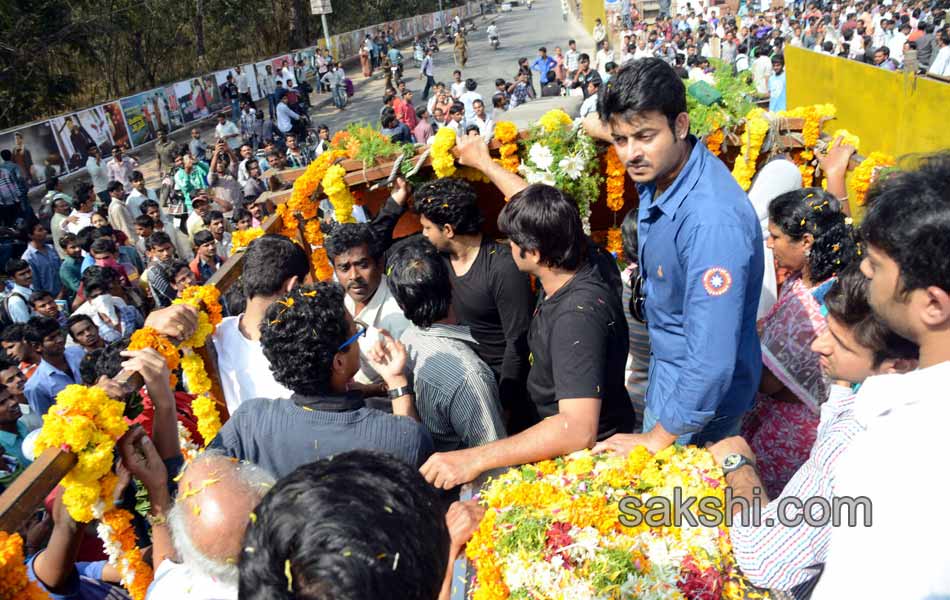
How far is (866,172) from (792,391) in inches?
74.2

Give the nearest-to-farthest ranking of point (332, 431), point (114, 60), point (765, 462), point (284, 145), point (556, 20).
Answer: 1. point (332, 431)
2. point (765, 462)
3. point (284, 145)
4. point (114, 60)
5. point (556, 20)

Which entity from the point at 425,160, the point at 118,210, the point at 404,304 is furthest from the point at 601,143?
the point at 118,210

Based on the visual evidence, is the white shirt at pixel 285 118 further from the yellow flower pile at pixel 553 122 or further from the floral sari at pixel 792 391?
the floral sari at pixel 792 391

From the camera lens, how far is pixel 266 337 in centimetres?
225

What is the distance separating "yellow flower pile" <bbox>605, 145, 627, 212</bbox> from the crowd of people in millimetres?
297

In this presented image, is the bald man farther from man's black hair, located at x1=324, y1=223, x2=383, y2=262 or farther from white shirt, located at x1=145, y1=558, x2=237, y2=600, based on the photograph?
man's black hair, located at x1=324, y1=223, x2=383, y2=262

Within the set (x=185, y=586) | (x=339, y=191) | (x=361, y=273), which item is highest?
(x=339, y=191)

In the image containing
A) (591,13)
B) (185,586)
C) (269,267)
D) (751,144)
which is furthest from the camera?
(591,13)

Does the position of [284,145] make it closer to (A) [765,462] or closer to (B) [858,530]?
(A) [765,462]

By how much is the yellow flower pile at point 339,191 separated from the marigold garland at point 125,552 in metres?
2.21

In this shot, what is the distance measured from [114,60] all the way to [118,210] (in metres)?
19.6

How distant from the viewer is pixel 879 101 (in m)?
10.2

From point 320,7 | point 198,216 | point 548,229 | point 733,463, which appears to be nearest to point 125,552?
point 548,229
